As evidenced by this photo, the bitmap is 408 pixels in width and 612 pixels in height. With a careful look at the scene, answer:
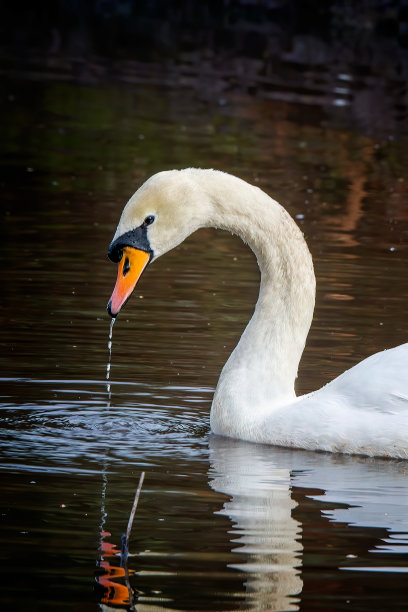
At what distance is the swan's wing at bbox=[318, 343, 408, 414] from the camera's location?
7.78 meters

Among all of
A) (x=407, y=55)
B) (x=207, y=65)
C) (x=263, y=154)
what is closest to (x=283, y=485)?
(x=263, y=154)

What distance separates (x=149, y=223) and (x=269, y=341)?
104 centimetres

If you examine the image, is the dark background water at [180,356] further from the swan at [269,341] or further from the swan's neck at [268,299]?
the swan's neck at [268,299]

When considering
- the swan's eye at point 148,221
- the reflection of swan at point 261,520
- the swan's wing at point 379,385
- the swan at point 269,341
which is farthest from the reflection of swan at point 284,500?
the swan's eye at point 148,221

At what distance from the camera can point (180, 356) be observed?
10102mm

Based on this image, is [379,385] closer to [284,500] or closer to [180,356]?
[284,500]

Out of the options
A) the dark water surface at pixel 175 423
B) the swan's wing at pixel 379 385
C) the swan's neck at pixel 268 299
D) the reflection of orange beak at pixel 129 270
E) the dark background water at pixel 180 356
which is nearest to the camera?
the dark water surface at pixel 175 423

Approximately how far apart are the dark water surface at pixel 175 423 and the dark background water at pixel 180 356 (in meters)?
0.02

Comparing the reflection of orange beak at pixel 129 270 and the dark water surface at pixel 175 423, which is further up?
the reflection of orange beak at pixel 129 270

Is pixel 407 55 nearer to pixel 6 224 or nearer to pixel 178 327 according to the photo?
pixel 6 224

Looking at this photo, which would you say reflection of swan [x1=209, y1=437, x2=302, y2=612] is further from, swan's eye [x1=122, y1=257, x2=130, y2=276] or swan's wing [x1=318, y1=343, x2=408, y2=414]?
swan's eye [x1=122, y1=257, x2=130, y2=276]

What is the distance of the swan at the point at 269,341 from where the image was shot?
25.8ft

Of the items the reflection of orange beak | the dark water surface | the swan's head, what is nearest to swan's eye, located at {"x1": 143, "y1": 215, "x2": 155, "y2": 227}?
the swan's head

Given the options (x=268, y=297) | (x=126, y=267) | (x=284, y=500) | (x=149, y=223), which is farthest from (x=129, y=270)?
(x=284, y=500)
